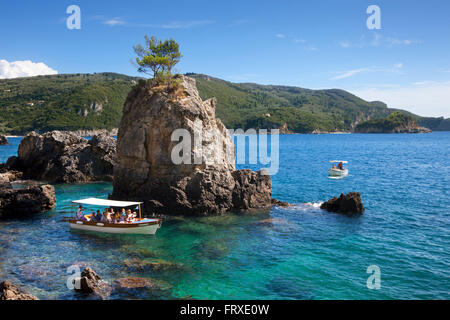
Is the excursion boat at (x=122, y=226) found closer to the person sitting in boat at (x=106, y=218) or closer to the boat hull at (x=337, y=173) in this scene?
the person sitting in boat at (x=106, y=218)

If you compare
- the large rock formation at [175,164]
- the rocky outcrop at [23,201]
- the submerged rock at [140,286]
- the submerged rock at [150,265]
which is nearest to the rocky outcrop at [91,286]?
the submerged rock at [140,286]

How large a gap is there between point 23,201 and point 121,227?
1328 cm

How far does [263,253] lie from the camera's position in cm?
2302

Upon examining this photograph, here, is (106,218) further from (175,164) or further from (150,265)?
(150,265)

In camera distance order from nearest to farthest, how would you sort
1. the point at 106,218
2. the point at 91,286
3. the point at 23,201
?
1. the point at 91,286
2. the point at 106,218
3. the point at 23,201

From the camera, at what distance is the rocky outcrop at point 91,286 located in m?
16.8

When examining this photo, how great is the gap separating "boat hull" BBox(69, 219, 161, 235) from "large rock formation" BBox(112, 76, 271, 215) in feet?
15.6

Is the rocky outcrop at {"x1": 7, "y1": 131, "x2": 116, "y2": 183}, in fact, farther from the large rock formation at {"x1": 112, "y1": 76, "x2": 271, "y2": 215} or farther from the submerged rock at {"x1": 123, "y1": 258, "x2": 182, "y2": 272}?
the submerged rock at {"x1": 123, "y1": 258, "x2": 182, "y2": 272}

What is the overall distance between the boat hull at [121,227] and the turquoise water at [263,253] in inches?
24.8

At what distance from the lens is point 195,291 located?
17.4 meters

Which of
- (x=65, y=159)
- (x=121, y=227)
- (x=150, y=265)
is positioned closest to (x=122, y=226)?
(x=121, y=227)

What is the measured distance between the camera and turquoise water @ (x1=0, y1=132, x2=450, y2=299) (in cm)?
1792

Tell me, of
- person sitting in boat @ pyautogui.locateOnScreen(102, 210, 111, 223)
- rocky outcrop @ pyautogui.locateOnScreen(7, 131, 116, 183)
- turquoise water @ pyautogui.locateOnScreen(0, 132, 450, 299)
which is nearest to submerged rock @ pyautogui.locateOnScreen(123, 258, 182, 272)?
turquoise water @ pyautogui.locateOnScreen(0, 132, 450, 299)
